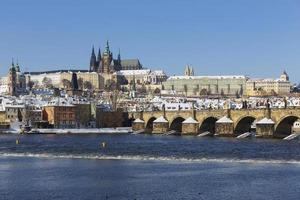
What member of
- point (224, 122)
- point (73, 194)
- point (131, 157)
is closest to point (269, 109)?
point (224, 122)

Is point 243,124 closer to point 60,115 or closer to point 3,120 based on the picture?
point 60,115

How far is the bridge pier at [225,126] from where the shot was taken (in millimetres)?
98625

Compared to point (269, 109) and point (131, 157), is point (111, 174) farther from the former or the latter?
point (269, 109)

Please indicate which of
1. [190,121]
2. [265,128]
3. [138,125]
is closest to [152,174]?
[265,128]

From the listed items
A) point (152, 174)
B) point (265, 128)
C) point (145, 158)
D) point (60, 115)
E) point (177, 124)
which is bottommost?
point (152, 174)

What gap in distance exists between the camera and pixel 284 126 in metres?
94.8

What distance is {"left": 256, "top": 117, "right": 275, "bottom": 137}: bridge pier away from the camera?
90625mm

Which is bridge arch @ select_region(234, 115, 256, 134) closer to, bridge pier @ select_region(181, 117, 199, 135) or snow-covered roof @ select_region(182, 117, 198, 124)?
bridge pier @ select_region(181, 117, 199, 135)

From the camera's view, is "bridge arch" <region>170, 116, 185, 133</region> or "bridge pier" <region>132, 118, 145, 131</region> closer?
"bridge arch" <region>170, 116, 185, 133</region>

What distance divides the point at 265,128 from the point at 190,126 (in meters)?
18.2

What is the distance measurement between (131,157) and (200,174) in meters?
15.0

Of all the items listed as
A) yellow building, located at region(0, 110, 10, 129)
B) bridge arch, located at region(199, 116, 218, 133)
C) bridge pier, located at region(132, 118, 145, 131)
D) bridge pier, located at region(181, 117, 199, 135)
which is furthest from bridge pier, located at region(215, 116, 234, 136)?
yellow building, located at region(0, 110, 10, 129)

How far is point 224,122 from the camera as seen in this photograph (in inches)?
3910

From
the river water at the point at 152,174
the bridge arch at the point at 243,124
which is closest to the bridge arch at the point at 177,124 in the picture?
the bridge arch at the point at 243,124
